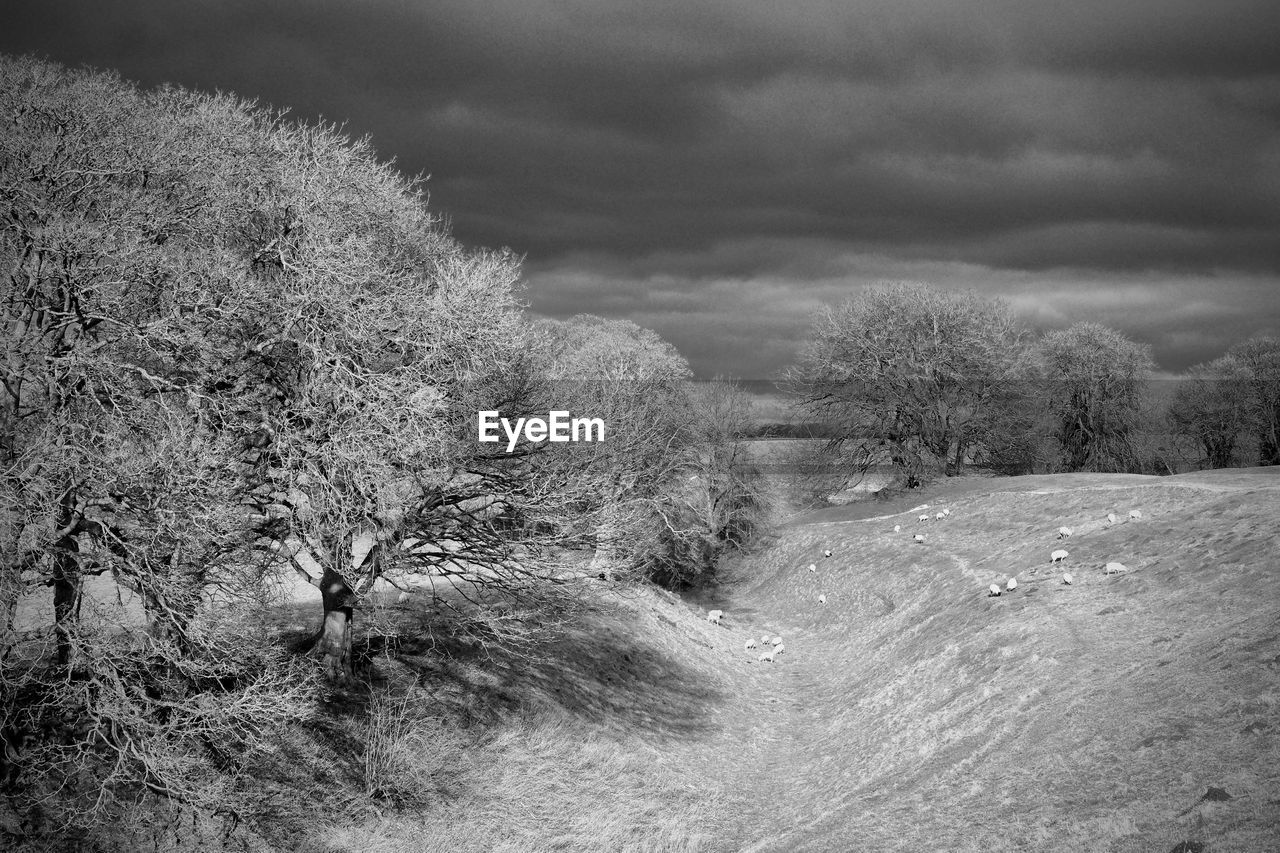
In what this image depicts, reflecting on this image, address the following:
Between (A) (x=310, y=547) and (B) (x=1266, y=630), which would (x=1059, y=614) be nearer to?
(B) (x=1266, y=630)

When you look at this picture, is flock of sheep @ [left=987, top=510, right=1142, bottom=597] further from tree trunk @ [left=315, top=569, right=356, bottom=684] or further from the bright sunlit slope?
tree trunk @ [left=315, top=569, right=356, bottom=684]

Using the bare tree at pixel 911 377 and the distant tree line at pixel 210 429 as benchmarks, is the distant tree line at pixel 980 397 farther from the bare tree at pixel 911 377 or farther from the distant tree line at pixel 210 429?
the distant tree line at pixel 210 429

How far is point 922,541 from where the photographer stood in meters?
37.4

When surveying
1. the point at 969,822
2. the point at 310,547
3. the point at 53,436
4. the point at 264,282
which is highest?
the point at 264,282

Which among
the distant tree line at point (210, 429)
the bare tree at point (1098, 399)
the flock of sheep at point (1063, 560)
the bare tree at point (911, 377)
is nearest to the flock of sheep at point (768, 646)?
the flock of sheep at point (1063, 560)

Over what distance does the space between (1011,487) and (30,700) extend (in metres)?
42.7

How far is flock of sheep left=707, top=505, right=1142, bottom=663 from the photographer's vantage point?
889 inches

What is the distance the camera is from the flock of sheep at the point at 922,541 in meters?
22.6

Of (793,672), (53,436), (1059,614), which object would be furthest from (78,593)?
(793,672)

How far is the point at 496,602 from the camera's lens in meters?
25.1

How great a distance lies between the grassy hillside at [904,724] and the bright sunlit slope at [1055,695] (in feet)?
0.19

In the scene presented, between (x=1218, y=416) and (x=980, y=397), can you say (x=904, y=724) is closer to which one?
(x=980, y=397)

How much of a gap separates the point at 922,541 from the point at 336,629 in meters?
27.1

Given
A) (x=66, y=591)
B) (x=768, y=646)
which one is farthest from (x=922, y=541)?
(x=66, y=591)
